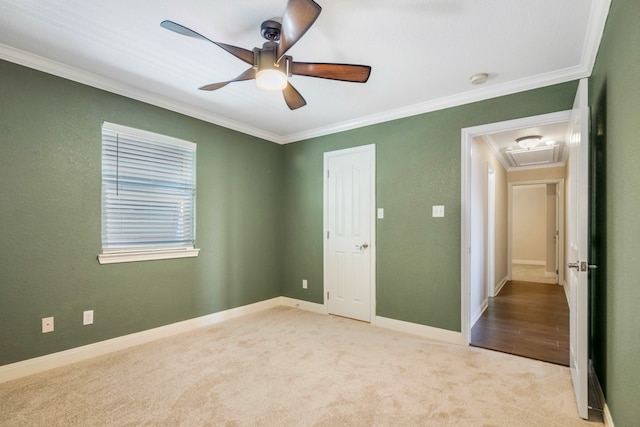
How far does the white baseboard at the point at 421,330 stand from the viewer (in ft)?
10.3

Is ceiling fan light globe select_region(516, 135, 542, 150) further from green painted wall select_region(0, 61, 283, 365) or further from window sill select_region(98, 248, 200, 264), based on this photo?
window sill select_region(98, 248, 200, 264)

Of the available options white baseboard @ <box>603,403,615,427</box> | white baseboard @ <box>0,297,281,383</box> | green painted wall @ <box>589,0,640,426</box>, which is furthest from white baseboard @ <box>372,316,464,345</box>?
white baseboard @ <box>0,297,281,383</box>

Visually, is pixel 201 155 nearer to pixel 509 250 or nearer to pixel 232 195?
pixel 232 195

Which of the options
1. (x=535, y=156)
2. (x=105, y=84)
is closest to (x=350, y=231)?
(x=105, y=84)

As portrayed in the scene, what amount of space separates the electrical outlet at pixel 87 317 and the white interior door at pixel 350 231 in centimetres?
254

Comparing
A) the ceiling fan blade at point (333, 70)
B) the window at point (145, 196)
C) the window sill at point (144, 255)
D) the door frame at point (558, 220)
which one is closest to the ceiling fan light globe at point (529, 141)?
the door frame at point (558, 220)

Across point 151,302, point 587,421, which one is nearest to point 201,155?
point 151,302

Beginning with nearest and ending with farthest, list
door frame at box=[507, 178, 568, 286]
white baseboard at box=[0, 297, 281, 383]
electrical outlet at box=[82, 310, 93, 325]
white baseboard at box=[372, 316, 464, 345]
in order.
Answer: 1. white baseboard at box=[0, 297, 281, 383]
2. electrical outlet at box=[82, 310, 93, 325]
3. white baseboard at box=[372, 316, 464, 345]
4. door frame at box=[507, 178, 568, 286]

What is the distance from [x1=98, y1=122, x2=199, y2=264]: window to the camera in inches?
114

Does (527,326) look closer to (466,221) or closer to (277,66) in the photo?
(466,221)

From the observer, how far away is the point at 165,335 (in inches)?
127

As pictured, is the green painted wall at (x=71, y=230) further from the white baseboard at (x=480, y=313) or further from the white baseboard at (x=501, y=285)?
the white baseboard at (x=501, y=285)

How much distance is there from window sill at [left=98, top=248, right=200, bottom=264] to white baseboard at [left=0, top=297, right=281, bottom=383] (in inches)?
28.2

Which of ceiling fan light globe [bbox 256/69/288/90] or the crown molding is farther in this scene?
the crown molding
